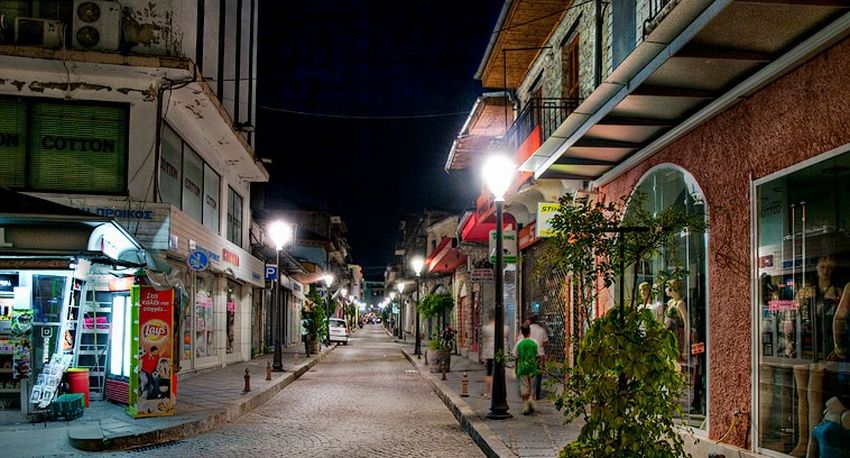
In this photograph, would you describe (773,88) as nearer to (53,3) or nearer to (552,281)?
(552,281)

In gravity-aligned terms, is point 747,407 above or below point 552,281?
below

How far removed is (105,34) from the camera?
14.8 metres

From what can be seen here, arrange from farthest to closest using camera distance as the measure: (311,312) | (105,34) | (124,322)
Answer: (311,312) → (105,34) → (124,322)

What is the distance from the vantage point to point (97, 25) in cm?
1470

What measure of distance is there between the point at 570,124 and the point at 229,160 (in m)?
14.3

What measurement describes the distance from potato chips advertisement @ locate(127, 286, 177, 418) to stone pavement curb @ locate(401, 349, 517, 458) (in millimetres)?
4628

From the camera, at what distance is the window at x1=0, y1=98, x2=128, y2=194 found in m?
14.6

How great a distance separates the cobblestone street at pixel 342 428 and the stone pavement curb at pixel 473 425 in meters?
0.14

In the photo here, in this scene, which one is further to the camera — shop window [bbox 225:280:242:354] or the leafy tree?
shop window [bbox 225:280:242:354]

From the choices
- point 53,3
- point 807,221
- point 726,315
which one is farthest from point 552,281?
point 53,3

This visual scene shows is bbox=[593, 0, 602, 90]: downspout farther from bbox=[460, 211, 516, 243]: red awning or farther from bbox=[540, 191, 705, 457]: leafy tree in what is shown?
bbox=[540, 191, 705, 457]: leafy tree

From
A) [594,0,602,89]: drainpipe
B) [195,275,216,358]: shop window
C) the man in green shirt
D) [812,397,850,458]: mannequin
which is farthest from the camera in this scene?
[195,275,216,358]: shop window

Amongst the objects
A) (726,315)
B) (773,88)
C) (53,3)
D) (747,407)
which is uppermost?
(53,3)

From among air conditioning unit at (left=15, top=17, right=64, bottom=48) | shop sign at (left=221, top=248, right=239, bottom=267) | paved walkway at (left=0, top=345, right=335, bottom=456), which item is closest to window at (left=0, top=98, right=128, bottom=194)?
air conditioning unit at (left=15, top=17, right=64, bottom=48)
